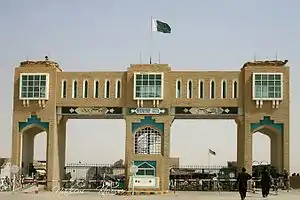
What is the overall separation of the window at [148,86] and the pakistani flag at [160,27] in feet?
11.9

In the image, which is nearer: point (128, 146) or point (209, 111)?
point (128, 146)

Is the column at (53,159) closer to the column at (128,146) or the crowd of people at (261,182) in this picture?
the column at (128,146)

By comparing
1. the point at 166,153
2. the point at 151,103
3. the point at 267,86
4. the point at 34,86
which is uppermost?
the point at 267,86

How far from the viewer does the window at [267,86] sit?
53281 mm

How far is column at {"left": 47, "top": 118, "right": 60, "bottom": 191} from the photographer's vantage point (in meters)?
53.7

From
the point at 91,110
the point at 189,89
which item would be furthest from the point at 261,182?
the point at 91,110

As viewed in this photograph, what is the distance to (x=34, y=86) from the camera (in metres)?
54.8

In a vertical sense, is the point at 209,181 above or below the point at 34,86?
below

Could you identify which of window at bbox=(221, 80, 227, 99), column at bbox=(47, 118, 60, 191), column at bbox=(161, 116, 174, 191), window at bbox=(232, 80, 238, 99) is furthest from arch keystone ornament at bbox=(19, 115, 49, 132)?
window at bbox=(232, 80, 238, 99)

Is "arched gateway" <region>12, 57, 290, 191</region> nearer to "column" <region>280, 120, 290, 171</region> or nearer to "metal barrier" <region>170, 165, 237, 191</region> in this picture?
"column" <region>280, 120, 290, 171</region>

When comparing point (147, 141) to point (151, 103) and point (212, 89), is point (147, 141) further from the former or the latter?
point (212, 89)

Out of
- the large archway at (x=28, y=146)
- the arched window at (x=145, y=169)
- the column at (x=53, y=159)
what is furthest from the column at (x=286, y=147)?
the large archway at (x=28, y=146)

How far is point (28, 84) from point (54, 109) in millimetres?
2933

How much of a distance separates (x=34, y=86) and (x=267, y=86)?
61.5 feet
